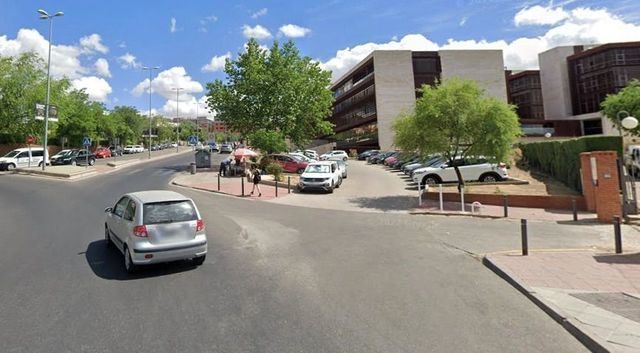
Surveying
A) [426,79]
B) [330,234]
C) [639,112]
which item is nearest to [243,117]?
[330,234]

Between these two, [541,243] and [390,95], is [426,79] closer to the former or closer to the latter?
[390,95]

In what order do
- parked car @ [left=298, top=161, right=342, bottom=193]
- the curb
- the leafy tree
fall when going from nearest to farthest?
the curb, parked car @ [left=298, top=161, right=342, bottom=193], the leafy tree

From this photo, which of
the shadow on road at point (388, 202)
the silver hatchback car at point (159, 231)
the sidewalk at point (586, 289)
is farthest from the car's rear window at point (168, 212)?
the shadow on road at point (388, 202)

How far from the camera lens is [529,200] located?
679 inches

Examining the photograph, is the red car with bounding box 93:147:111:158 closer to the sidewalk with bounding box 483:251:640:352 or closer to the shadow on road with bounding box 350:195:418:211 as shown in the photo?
the shadow on road with bounding box 350:195:418:211

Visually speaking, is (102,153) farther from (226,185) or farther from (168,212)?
(168,212)

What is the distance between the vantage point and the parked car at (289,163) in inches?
1297

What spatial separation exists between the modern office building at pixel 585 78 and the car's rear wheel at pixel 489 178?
47.5m

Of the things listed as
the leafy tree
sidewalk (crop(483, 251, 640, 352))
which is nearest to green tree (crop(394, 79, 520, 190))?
sidewalk (crop(483, 251, 640, 352))

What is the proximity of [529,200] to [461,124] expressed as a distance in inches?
176

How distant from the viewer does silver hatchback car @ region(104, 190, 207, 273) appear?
7336mm

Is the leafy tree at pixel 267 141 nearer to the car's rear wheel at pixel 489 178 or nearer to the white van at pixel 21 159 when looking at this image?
the car's rear wheel at pixel 489 178

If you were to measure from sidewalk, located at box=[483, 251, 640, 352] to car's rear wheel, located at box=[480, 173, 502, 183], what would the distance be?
44.8 feet

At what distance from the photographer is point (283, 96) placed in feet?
122
